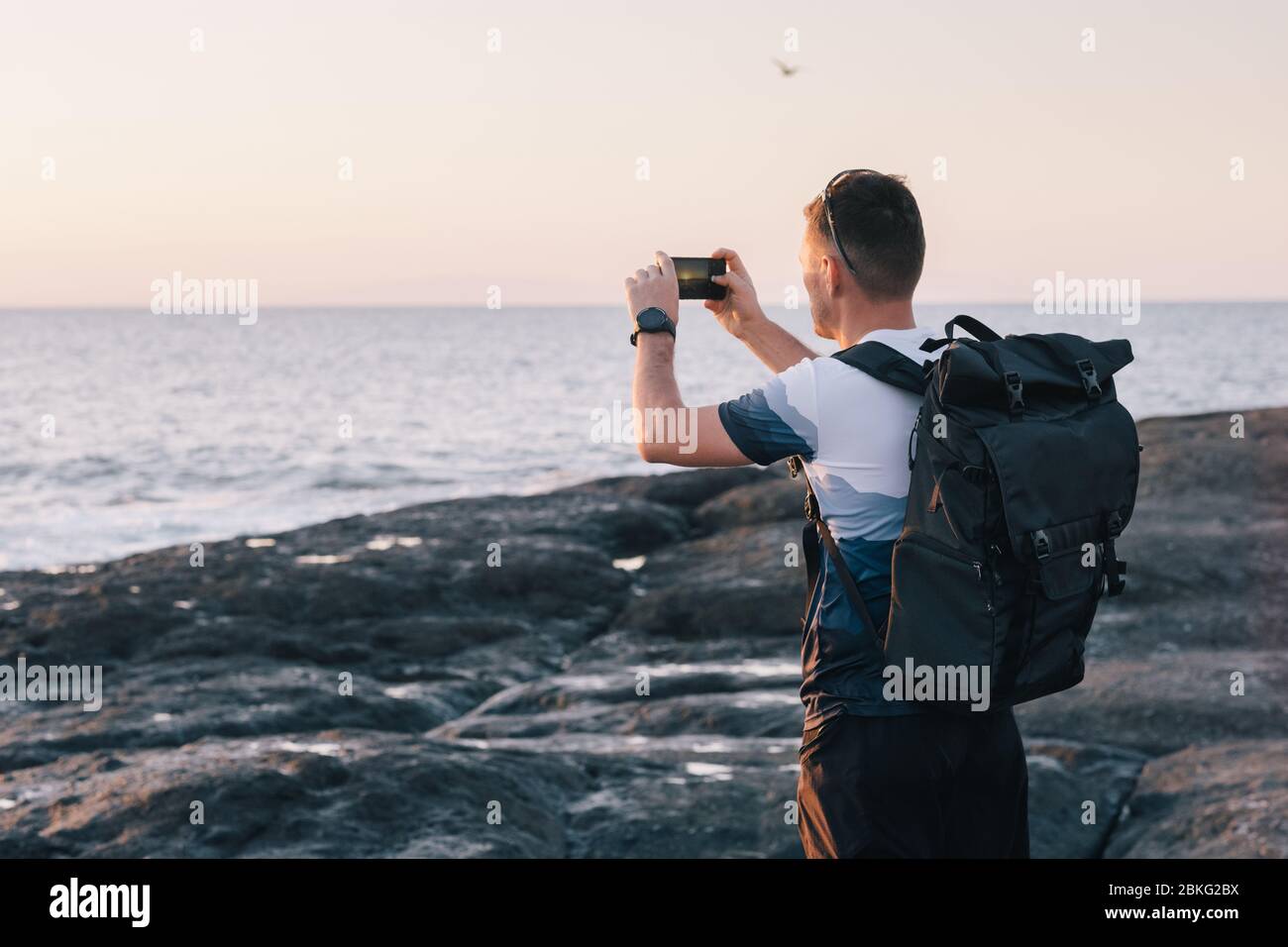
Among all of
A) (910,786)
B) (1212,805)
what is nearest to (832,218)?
(910,786)

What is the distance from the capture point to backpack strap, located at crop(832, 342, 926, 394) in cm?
306

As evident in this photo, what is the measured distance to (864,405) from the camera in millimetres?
3082

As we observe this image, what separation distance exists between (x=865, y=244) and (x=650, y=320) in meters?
0.56

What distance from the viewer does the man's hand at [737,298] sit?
12.3ft

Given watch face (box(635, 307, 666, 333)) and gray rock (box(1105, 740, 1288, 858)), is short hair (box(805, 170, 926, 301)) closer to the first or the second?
watch face (box(635, 307, 666, 333))

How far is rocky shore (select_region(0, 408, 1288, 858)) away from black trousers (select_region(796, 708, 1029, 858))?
370 centimetres

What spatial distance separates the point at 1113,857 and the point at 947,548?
4763mm

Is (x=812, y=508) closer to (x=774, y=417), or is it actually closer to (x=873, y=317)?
(x=774, y=417)

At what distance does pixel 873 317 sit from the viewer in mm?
3234

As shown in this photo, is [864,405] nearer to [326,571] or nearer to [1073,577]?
[1073,577]
